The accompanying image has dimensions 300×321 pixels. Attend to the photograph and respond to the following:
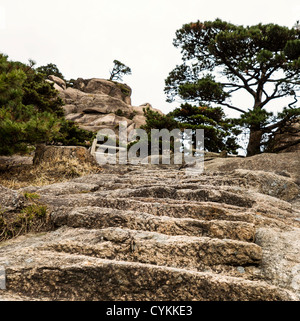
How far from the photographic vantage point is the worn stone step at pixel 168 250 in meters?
2.25

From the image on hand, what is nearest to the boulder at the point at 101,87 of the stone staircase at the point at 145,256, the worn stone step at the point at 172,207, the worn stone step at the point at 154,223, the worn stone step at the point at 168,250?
the worn stone step at the point at 172,207

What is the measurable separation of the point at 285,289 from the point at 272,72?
15.7m

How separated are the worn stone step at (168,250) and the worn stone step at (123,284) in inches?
10.9

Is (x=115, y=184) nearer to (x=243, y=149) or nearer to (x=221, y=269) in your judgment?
(x=221, y=269)

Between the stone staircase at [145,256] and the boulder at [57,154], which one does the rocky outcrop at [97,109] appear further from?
the stone staircase at [145,256]

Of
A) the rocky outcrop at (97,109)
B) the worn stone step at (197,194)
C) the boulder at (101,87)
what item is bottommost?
the worn stone step at (197,194)

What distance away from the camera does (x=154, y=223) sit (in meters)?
2.81

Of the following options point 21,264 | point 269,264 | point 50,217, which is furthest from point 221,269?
point 50,217

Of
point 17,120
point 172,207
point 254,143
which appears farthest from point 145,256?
point 254,143

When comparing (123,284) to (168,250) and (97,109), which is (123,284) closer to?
(168,250)

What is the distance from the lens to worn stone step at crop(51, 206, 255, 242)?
8.72 feet

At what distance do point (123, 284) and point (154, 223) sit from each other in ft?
3.21

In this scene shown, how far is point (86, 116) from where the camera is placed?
34.2 metres

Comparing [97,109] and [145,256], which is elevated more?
[97,109]
